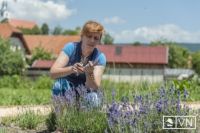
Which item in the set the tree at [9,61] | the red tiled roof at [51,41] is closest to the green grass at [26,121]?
the tree at [9,61]

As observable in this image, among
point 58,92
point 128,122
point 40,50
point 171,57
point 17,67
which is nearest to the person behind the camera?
point 128,122

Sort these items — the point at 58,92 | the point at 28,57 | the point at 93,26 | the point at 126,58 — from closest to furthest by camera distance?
the point at 93,26 < the point at 58,92 < the point at 126,58 < the point at 28,57

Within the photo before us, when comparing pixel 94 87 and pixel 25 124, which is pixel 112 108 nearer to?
pixel 94 87

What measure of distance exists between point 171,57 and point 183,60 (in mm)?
2624

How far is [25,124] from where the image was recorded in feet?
20.7

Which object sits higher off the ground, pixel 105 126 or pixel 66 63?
pixel 66 63

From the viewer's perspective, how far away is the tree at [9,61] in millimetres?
56312

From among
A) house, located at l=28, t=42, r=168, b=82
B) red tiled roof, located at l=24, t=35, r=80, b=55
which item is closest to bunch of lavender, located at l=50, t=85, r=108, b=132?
house, located at l=28, t=42, r=168, b=82

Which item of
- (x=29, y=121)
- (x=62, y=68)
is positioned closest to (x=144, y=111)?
(x=62, y=68)

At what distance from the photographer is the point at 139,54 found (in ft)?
209

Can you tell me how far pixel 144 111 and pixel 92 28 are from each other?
1.32m

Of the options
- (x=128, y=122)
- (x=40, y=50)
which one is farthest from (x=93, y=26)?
(x=40, y=50)

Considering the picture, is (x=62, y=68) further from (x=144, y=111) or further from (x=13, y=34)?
(x=13, y=34)

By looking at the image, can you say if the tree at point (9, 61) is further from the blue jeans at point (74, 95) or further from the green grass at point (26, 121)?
the blue jeans at point (74, 95)
